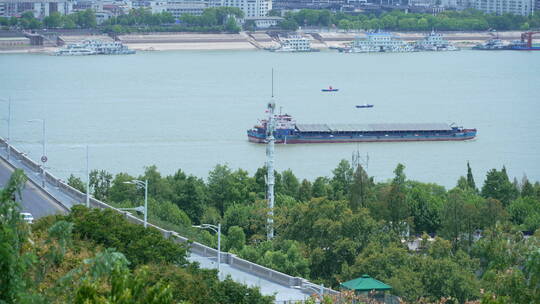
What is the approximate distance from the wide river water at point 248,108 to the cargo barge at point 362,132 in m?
0.47

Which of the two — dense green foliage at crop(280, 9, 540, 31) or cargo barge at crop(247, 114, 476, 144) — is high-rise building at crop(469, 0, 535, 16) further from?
cargo barge at crop(247, 114, 476, 144)

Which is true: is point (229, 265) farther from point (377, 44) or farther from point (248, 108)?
point (377, 44)

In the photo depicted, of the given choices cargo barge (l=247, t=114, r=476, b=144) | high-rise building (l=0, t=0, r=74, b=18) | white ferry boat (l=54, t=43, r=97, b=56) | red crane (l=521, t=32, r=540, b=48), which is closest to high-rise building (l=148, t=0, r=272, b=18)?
high-rise building (l=0, t=0, r=74, b=18)

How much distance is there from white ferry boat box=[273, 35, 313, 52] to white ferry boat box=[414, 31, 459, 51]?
19.9 ft

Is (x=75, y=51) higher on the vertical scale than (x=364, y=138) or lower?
lower

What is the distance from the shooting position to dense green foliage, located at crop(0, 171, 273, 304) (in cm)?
697

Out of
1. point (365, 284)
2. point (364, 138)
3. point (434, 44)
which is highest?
point (365, 284)

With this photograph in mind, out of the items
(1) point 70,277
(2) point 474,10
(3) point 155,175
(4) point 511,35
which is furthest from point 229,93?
(2) point 474,10

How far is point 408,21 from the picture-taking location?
81.2 m

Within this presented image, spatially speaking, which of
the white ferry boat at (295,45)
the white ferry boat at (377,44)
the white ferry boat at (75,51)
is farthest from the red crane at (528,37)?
the white ferry boat at (75,51)

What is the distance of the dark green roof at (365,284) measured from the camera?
13641 millimetres

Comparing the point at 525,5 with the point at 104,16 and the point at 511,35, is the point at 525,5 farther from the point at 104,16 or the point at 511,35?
the point at 104,16

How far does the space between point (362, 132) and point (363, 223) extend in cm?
1676

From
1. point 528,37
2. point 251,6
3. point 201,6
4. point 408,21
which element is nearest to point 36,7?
point 201,6
